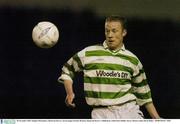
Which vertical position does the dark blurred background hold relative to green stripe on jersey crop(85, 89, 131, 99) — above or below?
above

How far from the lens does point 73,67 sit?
17.7 feet

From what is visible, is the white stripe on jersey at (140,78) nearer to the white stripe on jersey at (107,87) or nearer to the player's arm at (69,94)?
the white stripe on jersey at (107,87)

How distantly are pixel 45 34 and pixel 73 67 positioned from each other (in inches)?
14.9

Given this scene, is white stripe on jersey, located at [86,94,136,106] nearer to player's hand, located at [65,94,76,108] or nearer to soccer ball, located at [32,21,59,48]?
player's hand, located at [65,94,76,108]

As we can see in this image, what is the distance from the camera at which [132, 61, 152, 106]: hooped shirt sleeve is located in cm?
539

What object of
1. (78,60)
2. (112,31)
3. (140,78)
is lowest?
(140,78)

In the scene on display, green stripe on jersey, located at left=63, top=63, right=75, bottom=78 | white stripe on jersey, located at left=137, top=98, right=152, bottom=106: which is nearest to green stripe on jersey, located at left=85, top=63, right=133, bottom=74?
green stripe on jersey, located at left=63, top=63, right=75, bottom=78

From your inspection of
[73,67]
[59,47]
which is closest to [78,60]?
[73,67]

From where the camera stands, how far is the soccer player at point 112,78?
5.35 metres

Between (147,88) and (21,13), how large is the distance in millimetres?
1064

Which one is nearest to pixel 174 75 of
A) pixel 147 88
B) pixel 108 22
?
pixel 147 88

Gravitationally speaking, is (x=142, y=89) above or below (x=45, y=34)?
below

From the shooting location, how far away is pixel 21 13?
540 cm

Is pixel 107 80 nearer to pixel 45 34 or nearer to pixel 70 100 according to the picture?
pixel 70 100
